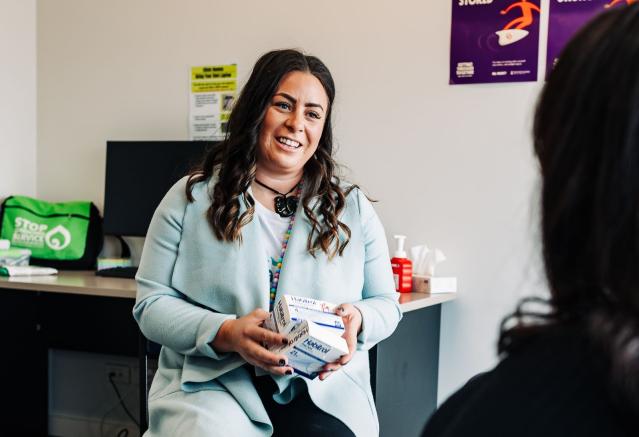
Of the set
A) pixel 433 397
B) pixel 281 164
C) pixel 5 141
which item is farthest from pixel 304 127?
pixel 5 141

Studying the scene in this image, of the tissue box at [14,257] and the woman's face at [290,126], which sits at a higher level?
the woman's face at [290,126]

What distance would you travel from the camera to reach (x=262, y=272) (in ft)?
4.96

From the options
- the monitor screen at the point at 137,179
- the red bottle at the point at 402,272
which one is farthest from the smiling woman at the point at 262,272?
the monitor screen at the point at 137,179

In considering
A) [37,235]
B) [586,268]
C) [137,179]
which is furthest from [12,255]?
[586,268]

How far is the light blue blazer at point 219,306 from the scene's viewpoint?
1.40 metres

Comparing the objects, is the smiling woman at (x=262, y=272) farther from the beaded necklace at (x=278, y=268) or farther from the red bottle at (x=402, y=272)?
the red bottle at (x=402, y=272)

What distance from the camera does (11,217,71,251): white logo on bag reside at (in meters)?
2.96

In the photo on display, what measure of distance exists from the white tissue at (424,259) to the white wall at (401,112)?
8 centimetres

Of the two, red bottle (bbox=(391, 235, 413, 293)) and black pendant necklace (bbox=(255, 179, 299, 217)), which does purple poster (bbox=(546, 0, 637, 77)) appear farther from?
black pendant necklace (bbox=(255, 179, 299, 217))

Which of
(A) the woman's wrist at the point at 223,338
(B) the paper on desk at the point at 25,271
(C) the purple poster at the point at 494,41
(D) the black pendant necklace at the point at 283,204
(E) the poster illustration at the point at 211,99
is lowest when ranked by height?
(B) the paper on desk at the point at 25,271

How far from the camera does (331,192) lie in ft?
5.46

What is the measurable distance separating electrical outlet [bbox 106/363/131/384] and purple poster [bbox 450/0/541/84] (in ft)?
6.14

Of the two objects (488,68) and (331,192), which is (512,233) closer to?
(488,68)

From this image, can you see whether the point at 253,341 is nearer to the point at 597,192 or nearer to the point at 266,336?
the point at 266,336
